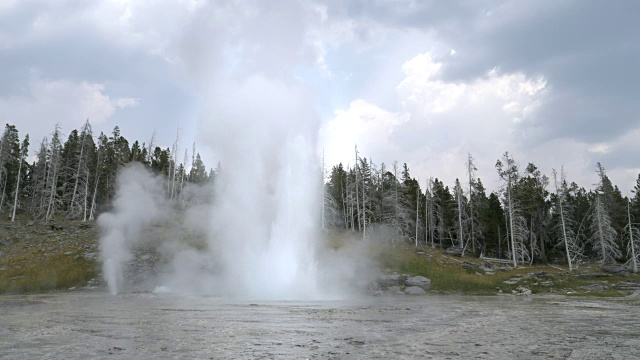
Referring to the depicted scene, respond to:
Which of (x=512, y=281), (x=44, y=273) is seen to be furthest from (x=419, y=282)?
(x=44, y=273)

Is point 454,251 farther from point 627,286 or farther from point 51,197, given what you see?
point 51,197

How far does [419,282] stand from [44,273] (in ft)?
135

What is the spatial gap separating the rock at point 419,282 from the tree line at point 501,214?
17.7 meters

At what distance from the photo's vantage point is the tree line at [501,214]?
66.8m

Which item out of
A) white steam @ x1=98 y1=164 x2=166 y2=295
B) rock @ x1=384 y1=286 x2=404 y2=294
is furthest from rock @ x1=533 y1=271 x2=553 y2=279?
white steam @ x1=98 y1=164 x2=166 y2=295

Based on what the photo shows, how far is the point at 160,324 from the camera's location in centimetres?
1586

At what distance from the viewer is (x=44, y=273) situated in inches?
1806

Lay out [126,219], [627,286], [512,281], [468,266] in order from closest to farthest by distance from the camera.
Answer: [627,286]
[512,281]
[468,266]
[126,219]

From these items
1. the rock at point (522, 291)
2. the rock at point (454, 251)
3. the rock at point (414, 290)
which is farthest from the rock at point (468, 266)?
the rock at point (454, 251)

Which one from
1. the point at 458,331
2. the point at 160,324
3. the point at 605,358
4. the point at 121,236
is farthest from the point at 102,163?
the point at 605,358

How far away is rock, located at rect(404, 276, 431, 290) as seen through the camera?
48.2 metres

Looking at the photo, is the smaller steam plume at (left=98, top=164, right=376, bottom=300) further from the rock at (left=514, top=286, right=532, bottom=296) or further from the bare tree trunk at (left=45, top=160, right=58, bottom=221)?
the rock at (left=514, top=286, right=532, bottom=296)

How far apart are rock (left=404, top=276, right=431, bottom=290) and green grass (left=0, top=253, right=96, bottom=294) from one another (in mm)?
35231

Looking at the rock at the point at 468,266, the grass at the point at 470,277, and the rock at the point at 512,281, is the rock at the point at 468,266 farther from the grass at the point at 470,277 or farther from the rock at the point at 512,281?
the rock at the point at 512,281
